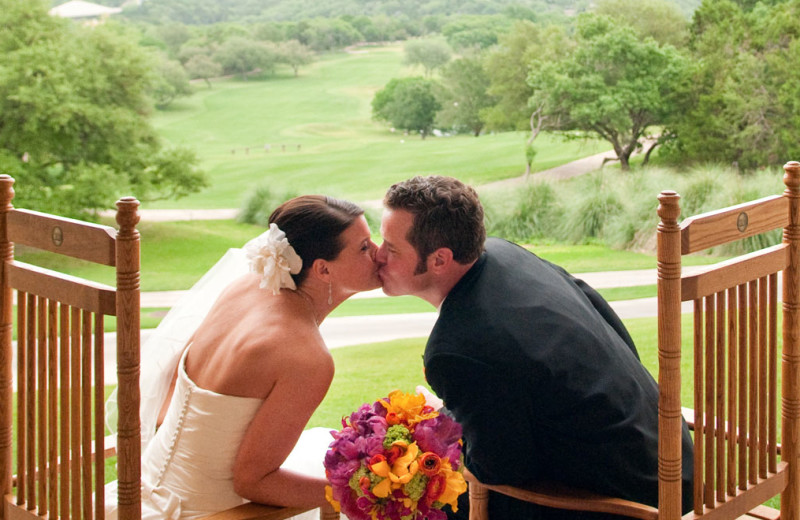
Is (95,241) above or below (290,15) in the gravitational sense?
below

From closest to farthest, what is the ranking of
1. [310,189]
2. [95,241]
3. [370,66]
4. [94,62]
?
[95,241]
[94,62]
[310,189]
[370,66]

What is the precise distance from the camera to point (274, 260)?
2.04 metres

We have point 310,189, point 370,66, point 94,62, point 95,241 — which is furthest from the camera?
point 370,66

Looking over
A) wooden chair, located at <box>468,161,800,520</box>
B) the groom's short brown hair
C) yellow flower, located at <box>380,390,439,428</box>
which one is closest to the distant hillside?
the groom's short brown hair

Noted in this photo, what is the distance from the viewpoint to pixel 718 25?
32.8 ft

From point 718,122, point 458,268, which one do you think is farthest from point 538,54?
point 458,268

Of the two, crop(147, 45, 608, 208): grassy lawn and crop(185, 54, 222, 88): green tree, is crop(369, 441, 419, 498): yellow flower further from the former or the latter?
crop(185, 54, 222, 88): green tree

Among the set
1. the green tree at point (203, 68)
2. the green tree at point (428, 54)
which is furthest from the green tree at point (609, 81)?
the green tree at point (203, 68)

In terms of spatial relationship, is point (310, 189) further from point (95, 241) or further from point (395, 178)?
point (95, 241)

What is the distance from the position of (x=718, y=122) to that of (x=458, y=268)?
27.1 feet

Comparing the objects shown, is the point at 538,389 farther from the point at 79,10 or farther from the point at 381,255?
the point at 79,10

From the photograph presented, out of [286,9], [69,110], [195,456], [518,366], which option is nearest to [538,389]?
[518,366]

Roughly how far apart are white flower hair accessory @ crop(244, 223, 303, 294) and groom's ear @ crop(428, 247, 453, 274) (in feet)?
0.91

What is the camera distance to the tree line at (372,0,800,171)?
9.41 m
